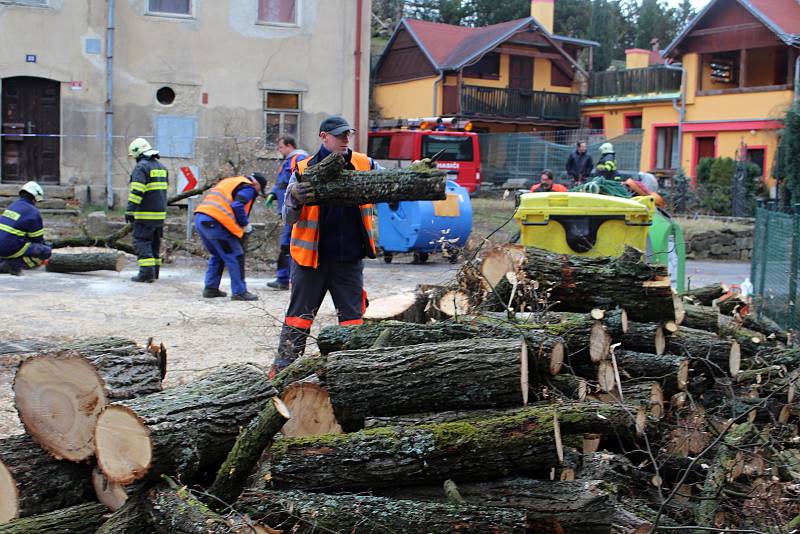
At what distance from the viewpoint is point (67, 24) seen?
19156 mm

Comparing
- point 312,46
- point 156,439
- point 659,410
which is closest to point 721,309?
point 659,410

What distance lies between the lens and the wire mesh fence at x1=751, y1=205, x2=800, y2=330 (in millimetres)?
9070

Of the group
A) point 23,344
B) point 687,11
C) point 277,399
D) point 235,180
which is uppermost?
point 687,11

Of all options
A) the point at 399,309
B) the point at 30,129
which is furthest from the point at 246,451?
the point at 30,129

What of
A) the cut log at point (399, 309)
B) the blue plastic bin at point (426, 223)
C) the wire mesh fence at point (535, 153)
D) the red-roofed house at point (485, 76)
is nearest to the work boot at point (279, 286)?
the blue plastic bin at point (426, 223)

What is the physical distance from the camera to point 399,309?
703 cm

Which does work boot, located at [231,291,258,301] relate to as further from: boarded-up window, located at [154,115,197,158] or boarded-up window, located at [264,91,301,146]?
boarded-up window, located at [264,91,301,146]

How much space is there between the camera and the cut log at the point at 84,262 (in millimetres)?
12609

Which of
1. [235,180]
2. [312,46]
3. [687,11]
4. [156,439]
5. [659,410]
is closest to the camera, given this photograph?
[156,439]

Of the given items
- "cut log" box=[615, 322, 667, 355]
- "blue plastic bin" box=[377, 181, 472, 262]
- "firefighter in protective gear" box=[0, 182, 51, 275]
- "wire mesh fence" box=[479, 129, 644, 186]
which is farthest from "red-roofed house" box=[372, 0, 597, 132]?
"cut log" box=[615, 322, 667, 355]

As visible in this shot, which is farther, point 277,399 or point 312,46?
point 312,46

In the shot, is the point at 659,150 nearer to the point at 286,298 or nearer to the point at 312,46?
the point at 312,46

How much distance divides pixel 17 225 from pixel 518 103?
2784cm

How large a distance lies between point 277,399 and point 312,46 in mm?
17854
